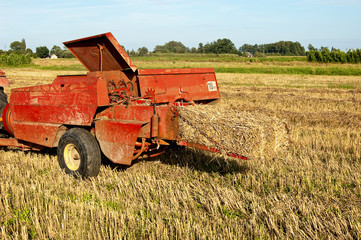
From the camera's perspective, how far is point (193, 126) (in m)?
4.40

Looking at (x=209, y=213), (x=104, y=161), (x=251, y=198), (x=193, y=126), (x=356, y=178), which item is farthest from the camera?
(x=104, y=161)

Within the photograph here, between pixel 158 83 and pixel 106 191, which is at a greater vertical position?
pixel 158 83

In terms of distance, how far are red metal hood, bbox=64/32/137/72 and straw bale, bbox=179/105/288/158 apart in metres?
1.55

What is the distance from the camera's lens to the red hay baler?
468 centimetres

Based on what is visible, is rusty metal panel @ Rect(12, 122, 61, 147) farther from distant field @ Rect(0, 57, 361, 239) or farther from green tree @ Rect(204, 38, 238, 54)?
green tree @ Rect(204, 38, 238, 54)

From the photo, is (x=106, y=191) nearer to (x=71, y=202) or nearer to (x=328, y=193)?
(x=71, y=202)

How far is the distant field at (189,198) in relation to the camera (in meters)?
3.37

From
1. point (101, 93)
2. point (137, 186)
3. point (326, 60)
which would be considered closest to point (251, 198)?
point (137, 186)

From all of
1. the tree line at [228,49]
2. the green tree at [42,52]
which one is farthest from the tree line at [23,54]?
the tree line at [228,49]

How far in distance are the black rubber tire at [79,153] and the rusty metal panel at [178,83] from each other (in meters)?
1.25

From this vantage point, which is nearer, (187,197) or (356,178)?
(187,197)

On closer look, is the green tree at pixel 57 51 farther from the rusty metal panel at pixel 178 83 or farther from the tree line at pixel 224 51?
the rusty metal panel at pixel 178 83

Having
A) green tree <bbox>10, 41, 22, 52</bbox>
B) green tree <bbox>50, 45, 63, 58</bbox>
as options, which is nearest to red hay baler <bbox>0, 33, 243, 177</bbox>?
green tree <bbox>50, 45, 63, 58</bbox>

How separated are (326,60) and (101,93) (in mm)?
36015
